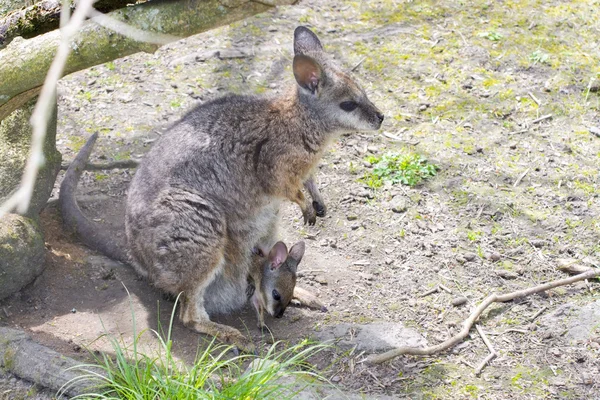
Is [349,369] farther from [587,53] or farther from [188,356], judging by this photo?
[587,53]

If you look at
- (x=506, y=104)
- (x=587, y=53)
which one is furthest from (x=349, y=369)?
(x=587, y=53)

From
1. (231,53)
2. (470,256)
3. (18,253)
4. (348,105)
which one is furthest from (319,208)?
(231,53)

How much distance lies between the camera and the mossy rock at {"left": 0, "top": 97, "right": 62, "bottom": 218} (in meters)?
5.12

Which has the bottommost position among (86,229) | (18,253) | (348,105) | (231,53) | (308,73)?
(86,229)

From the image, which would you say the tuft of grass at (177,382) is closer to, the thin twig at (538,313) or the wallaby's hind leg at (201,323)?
the wallaby's hind leg at (201,323)

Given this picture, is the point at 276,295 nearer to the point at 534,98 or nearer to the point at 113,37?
the point at 113,37

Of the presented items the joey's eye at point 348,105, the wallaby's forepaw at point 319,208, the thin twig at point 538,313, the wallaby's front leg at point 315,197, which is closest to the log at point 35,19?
the joey's eye at point 348,105

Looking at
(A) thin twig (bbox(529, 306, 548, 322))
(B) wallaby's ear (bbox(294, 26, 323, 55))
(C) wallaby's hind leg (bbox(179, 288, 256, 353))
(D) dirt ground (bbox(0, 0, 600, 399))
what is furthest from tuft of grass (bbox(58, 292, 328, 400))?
(B) wallaby's ear (bbox(294, 26, 323, 55))

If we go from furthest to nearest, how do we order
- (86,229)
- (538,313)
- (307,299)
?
1. (86,229)
2. (307,299)
3. (538,313)

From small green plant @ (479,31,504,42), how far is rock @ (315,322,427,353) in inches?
155

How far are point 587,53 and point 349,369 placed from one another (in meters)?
4.57

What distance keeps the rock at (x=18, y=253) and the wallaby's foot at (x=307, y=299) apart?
1776mm

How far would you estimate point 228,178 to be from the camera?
16.2ft

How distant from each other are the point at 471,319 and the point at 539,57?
3610 millimetres
